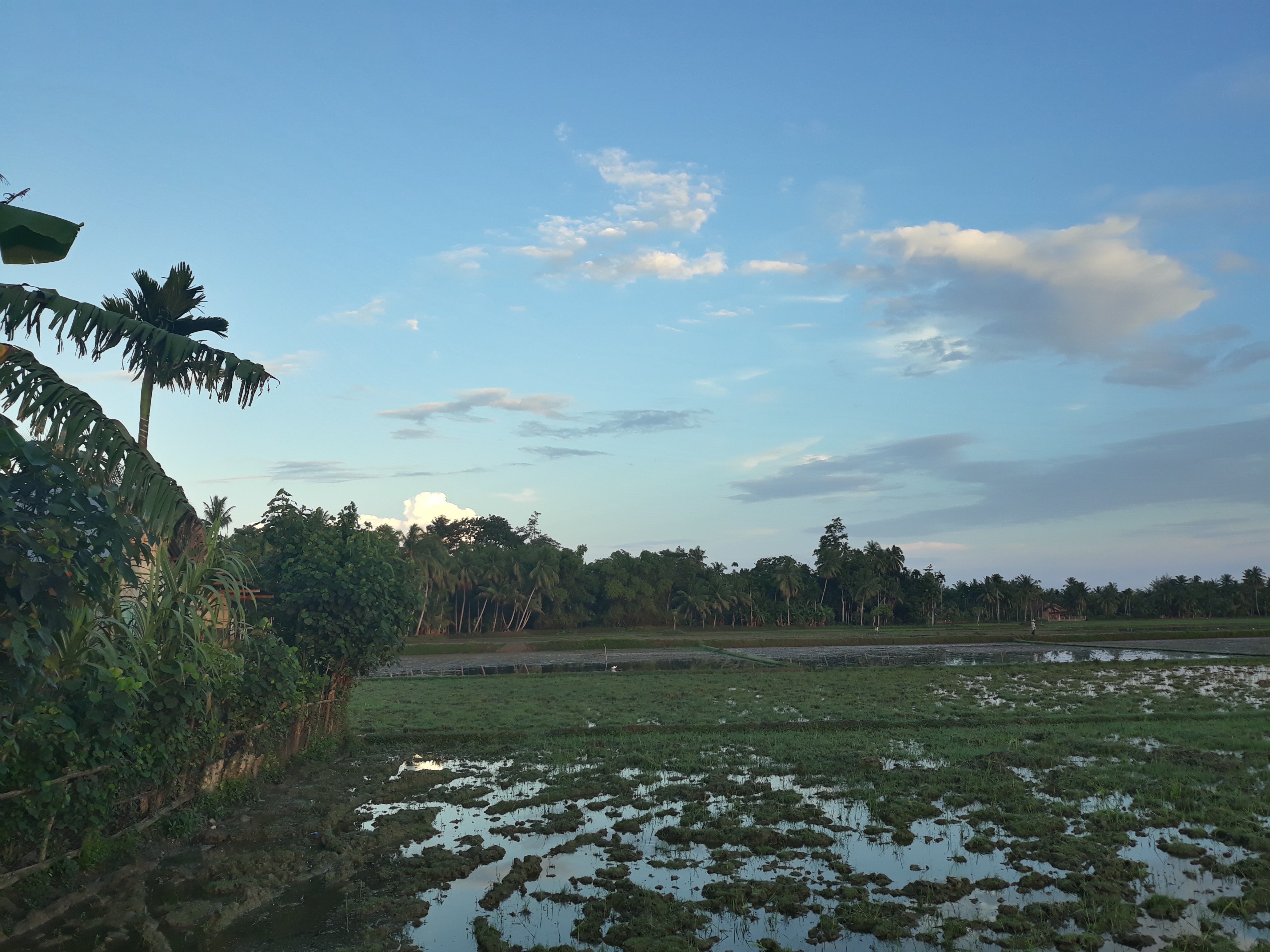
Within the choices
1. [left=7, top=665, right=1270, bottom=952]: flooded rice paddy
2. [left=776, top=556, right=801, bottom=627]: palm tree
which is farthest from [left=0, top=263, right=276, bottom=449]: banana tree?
[left=776, top=556, right=801, bottom=627]: palm tree

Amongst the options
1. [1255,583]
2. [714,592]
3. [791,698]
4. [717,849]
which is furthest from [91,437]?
[1255,583]

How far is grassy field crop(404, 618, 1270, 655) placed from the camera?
2146 inches

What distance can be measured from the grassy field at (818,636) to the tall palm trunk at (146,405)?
3252 cm

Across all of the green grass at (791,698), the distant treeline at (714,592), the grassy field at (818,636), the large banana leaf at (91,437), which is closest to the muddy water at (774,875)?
the large banana leaf at (91,437)

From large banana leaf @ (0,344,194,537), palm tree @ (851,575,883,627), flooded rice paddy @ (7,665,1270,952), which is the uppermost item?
large banana leaf @ (0,344,194,537)

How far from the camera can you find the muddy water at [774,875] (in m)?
6.34

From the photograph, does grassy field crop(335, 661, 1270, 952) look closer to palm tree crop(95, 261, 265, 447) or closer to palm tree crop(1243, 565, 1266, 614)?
palm tree crop(95, 261, 265, 447)

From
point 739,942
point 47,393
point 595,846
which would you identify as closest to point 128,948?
point 595,846

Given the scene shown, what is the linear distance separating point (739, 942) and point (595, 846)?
287cm

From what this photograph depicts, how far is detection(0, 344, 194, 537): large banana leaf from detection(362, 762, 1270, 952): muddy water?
4.68 m

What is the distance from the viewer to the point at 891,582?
90625mm

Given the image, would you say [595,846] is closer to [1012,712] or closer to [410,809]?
[410,809]

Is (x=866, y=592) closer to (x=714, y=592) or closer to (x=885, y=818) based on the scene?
(x=714, y=592)

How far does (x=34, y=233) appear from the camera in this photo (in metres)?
5.71
